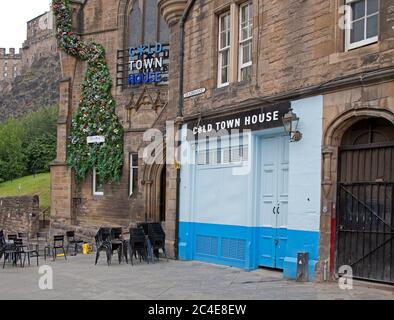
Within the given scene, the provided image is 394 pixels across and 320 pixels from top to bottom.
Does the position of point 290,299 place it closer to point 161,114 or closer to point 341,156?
point 341,156

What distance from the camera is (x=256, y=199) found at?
13656 mm

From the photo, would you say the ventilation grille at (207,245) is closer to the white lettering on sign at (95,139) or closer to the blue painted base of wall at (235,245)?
the blue painted base of wall at (235,245)

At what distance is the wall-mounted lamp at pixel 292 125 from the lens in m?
12.0

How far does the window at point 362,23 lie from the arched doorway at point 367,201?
1.42 m

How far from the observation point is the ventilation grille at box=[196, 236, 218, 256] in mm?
14875

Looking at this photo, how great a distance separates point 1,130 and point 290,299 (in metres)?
54.6

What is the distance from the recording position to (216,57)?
1502 centimetres

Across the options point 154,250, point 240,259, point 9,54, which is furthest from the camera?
point 9,54

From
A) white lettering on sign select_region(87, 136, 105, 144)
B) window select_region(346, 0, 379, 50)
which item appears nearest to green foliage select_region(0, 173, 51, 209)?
white lettering on sign select_region(87, 136, 105, 144)

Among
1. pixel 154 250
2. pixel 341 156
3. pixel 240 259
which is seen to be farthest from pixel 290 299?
pixel 154 250

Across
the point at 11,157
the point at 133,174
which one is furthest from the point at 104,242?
the point at 11,157

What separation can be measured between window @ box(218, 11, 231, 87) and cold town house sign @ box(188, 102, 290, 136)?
3.22 feet

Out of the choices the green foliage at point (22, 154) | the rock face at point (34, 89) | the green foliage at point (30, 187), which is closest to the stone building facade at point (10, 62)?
the rock face at point (34, 89)

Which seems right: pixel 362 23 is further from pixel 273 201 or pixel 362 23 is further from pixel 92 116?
pixel 92 116
